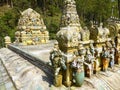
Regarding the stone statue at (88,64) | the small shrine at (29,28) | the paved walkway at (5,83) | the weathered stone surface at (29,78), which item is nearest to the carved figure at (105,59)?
the stone statue at (88,64)

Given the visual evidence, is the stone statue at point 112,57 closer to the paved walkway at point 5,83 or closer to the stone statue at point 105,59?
the stone statue at point 105,59

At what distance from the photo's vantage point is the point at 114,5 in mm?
34281

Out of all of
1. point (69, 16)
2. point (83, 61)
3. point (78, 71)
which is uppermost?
point (69, 16)

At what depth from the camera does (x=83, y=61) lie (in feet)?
15.7

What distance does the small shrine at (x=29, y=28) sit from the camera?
12287 mm

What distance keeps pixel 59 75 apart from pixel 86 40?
1.68 meters

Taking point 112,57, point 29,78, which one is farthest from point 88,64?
point 29,78

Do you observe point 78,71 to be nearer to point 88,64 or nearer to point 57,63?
point 57,63

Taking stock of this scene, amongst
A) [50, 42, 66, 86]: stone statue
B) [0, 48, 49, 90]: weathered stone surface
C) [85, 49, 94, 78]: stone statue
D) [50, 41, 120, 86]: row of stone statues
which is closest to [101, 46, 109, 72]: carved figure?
[50, 41, 120, 86]: row of stone statues

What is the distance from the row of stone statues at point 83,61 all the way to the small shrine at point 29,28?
7168mm

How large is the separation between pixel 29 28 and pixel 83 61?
27.0 feet

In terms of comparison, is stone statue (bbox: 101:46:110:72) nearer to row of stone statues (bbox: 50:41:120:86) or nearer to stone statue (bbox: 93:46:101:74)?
row of stone statues (bbox: 50:41:120:86)

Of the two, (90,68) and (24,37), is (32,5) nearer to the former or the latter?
(24,37)

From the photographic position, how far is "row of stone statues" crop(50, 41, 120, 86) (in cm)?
431
